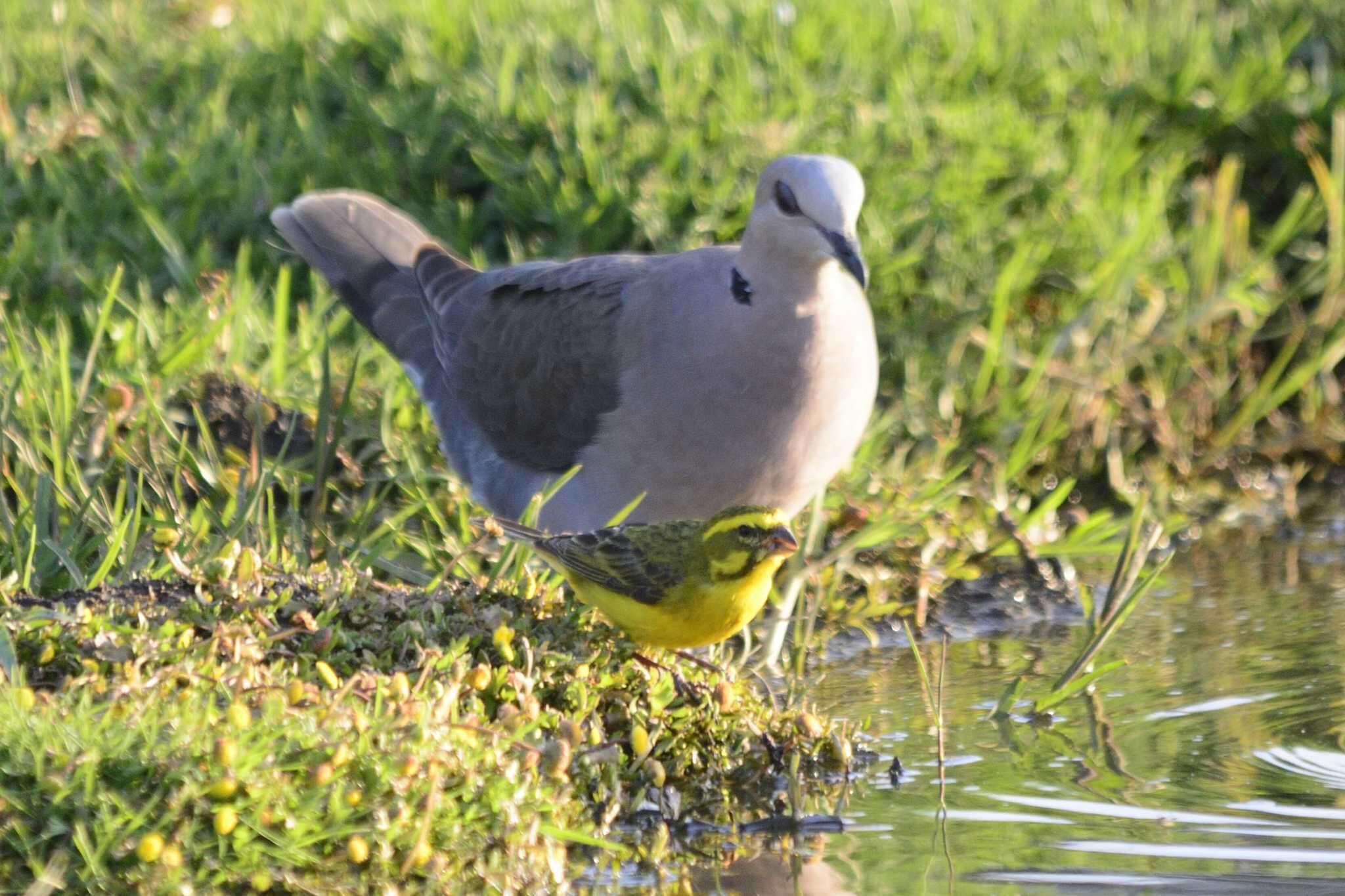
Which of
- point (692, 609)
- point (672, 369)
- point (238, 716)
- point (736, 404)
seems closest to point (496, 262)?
point (672, 369)

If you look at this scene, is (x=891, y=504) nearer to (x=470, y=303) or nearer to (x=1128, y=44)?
(x=470, y=303)

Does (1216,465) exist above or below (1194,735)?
above

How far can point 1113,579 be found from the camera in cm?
395

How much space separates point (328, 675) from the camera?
311 centimetres

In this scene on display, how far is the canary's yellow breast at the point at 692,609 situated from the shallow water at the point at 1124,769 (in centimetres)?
39

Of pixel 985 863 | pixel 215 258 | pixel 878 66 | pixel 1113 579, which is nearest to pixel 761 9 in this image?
pixel 878 66

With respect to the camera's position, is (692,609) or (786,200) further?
(786,200)

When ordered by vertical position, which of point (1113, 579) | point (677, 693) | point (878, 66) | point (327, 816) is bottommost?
point (327, 816)

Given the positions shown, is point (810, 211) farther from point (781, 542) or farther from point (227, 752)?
point (227, 752)

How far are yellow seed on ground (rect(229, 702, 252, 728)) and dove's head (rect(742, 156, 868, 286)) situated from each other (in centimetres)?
166

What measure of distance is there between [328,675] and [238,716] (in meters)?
0.36

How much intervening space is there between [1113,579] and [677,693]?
1027 millimetres

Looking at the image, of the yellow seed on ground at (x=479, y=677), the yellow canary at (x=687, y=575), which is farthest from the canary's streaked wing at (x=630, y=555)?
the yellow seed on ground at (x=479, y=677)

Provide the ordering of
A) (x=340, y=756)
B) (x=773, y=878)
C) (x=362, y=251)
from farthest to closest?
(x=362, y=251) < (x=773, y=878) < (x=340, y=756)
